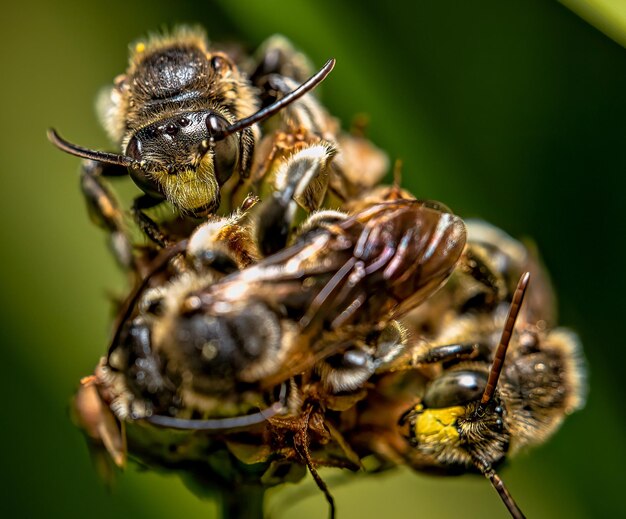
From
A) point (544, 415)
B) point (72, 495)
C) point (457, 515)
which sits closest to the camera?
point (544, 415)

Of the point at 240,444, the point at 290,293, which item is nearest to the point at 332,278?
the point at 290,293

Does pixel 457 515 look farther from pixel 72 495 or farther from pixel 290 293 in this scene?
pixel 290 293

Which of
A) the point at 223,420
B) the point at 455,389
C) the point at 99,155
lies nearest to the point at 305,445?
the point at 223,420

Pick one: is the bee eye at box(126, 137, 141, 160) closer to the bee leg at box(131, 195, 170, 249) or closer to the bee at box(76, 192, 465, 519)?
the bee leg at box(131, 195, 170, 249)

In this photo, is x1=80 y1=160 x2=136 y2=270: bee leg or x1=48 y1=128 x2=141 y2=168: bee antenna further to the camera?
x1=80 y1=160 x2=136 y2=270: bee leg

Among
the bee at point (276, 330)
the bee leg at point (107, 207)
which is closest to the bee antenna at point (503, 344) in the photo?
the bee at point (276, 330)

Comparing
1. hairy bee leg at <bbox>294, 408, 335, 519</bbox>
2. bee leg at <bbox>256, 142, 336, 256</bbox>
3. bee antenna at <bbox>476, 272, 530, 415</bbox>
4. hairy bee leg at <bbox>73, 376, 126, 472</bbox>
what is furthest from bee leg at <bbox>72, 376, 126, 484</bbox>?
bee antenna at <bbox>476, 272, 530, 415</bbox>
